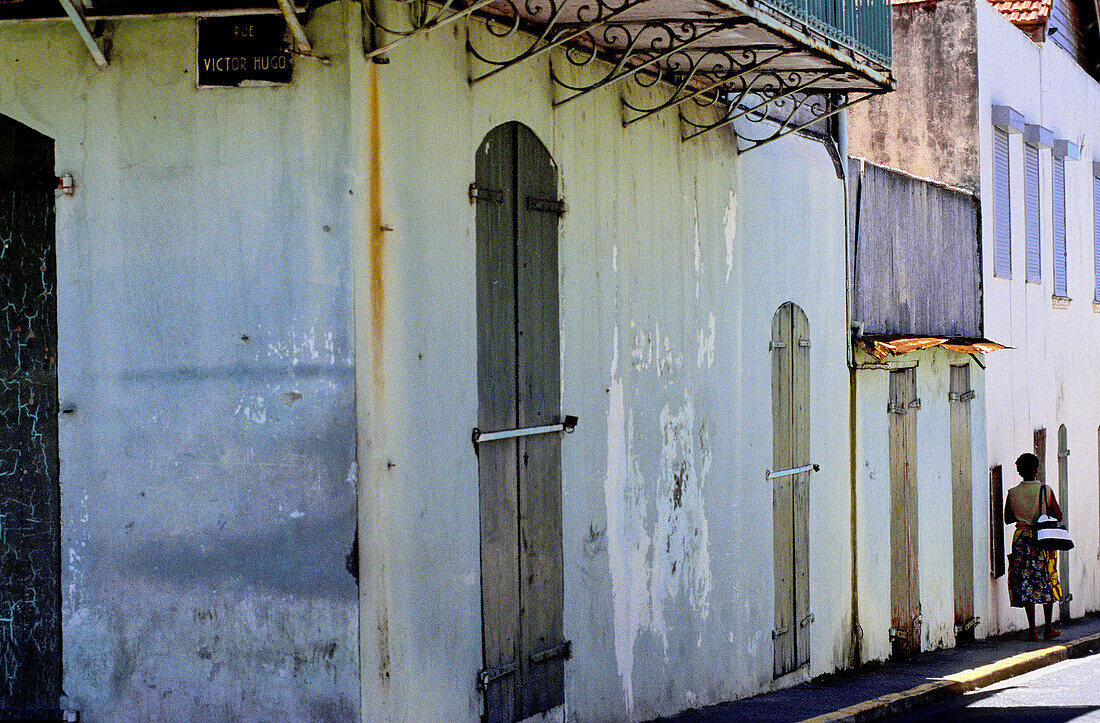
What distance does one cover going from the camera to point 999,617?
1518cm

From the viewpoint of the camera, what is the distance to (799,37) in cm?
749

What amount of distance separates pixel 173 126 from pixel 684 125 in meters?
3.94

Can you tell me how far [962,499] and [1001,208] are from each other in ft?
12.2

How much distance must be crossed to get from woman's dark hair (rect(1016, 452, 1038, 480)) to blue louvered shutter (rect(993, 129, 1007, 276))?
106 inches

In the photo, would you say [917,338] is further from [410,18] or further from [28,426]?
[28,426]

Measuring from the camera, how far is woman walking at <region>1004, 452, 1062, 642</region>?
13.1 metres

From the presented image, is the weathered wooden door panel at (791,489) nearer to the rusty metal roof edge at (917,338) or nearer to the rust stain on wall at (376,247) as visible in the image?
the rusty metal roof edge at (917,338)

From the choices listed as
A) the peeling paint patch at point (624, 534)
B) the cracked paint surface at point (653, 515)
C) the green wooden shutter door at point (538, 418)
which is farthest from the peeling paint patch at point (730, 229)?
the green wooden shutter door at point (538, 418)

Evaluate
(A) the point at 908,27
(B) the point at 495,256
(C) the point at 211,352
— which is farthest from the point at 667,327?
(A) the point at 908,27

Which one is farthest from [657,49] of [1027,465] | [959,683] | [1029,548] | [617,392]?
[1029,548]

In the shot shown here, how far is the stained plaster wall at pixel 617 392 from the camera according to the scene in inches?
242

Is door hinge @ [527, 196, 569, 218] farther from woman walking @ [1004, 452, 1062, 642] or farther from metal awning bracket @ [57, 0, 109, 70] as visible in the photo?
woman walking @ [1004, 452, 1062, 642]

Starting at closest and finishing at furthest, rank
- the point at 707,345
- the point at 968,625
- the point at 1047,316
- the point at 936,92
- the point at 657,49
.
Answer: the point at 657,49 < the point at 707,345 < the point at 968,625 < the point at 936,92 < the point at 1047,316

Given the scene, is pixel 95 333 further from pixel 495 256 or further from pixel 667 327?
pixel 667 327
